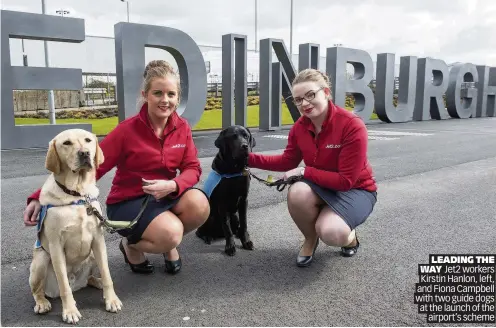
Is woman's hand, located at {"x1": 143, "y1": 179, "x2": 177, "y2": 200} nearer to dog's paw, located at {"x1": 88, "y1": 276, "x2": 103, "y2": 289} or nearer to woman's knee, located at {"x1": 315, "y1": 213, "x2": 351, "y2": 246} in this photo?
dog's paw, located at {"x1": 88, "y1": 276, "x2": 103, "y2": 289}

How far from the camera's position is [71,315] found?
2.28 m

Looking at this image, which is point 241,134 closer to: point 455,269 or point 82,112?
point 455,269

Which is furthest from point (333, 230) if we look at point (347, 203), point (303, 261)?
point (303, 261)

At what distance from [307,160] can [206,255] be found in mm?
1102

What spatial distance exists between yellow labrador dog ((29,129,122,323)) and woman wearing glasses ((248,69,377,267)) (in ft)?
4.44

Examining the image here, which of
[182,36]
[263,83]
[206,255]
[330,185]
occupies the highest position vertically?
[182,36]

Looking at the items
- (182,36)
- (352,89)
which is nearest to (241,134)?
(182,36)

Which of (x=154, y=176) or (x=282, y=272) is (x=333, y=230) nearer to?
(x=282, y=272)

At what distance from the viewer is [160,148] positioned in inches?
112

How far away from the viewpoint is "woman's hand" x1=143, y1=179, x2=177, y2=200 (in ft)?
8.54

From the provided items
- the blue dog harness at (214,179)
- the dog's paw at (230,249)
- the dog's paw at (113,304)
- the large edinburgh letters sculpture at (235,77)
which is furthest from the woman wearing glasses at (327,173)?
the large edinburgh letters sculpture at (235,77)

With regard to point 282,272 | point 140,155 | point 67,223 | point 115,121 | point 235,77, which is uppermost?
point 235,77

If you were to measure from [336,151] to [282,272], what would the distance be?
0.95 metres

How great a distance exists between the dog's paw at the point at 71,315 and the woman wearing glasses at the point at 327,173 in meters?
1.52
